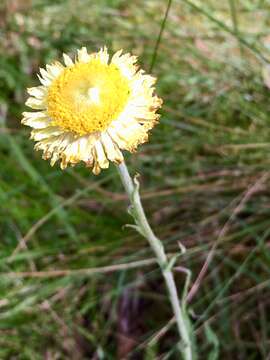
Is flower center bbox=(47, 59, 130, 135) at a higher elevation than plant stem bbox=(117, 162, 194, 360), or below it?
higher

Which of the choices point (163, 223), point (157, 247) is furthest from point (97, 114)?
point (163, 223)

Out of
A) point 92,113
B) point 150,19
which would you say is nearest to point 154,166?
point 150,19

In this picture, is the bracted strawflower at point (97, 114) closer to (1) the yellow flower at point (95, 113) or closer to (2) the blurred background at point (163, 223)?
(1) the yellow flower at point (95, 113)

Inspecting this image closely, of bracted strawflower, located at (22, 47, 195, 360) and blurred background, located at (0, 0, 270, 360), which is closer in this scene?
bracted strawflower, located at (22, 47, 195, 360)

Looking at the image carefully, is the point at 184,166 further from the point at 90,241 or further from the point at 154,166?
the point at 90,241

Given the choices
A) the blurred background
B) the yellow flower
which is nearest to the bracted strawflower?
the yellow flower

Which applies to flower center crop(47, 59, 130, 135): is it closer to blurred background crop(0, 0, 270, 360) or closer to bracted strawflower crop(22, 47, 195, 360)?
bracted strawflower crop(22, 47, 195, 360)
